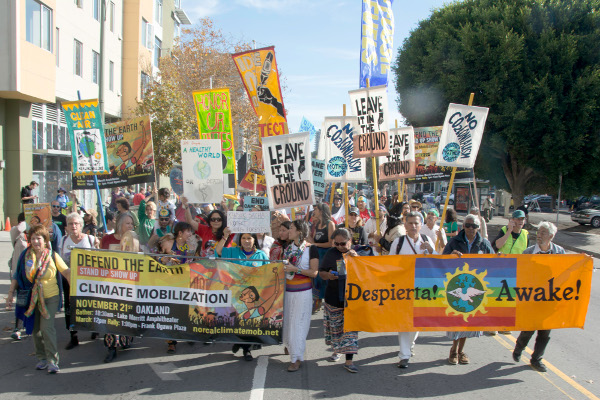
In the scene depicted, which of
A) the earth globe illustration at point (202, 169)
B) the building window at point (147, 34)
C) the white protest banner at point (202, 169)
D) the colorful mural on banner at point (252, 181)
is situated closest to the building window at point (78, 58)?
the building window at point (147, 34)

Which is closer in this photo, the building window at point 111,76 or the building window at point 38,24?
the building window at point 38,24

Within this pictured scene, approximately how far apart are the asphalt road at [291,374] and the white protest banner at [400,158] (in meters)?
4.46

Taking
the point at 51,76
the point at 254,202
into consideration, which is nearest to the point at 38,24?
the point at 51,76

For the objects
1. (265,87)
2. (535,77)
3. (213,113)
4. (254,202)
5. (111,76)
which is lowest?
(254,202)

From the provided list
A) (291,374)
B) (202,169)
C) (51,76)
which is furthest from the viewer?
(51,76)

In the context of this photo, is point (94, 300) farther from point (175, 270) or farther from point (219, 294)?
point (219, 294)

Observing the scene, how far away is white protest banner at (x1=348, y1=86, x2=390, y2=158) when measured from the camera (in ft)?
28.7

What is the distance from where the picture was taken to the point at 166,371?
19.5 feet

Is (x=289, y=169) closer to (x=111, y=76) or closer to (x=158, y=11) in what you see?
(x=111, y=76)

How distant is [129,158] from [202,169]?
6.11ft

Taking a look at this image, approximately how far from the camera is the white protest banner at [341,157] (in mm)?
9969

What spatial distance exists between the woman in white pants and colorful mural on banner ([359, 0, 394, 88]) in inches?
200

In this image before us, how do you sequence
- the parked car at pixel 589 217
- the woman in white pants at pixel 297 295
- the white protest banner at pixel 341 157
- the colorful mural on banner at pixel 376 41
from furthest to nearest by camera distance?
1. the parked car at pixel 589 217
2. the colorful mural on banner at pixel 376 41
3. the white protest banner at pixel 341 157
4. the woman in white pants at pixel 297 295

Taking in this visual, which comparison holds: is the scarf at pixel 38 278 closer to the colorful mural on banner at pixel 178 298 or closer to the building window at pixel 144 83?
the colorful mural on banner at pixel 178 298
